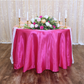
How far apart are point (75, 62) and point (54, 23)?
1.07 meters

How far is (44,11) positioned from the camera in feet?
14.0

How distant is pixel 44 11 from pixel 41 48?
8.30 feet

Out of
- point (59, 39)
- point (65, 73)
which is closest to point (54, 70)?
point (65, 73)

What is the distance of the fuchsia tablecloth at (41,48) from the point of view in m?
2.06

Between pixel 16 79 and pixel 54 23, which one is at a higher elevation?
pixel 54 23

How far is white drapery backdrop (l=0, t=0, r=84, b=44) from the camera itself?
13.7 feet

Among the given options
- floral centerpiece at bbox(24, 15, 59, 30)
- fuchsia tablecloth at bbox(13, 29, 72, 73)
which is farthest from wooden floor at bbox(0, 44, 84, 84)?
floral centerpiece at bbox(24, 15, 59, 30)

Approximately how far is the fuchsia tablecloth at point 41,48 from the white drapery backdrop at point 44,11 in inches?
84.3

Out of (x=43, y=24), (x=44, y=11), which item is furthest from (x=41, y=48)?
(x=44, y=11)

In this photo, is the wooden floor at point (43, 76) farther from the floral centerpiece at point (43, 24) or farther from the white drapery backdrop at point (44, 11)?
the white drapery backdrop at point (44, 11)

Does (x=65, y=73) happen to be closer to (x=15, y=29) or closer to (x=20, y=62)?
(x=20, y=62)

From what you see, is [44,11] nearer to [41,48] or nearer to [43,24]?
[43,24]

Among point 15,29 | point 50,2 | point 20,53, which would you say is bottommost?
point 20,53

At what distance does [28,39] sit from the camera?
6.82ft
